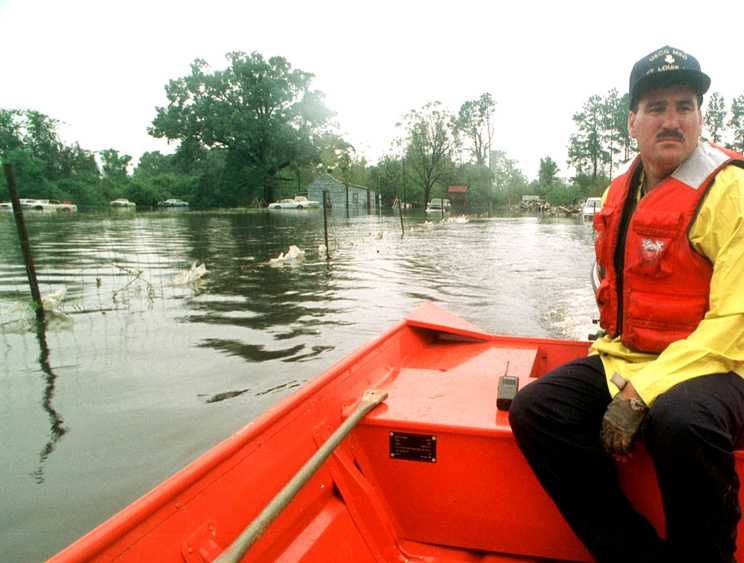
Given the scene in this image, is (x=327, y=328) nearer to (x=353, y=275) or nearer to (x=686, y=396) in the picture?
(x=353, y=275)

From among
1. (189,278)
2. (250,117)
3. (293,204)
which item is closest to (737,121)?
(293,204)

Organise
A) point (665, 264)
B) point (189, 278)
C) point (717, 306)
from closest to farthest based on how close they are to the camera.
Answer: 1. point (717, 306)
2. point (665, 264)
3. point (189, 278)

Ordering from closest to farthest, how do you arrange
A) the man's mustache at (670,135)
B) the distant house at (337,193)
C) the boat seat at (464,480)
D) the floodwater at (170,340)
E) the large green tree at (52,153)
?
the man's mustache at (670,135) → the boat seat at (464,480) → the floodwater at (170,340) → the large green tree at (52,153) → the distant house at (337,193)

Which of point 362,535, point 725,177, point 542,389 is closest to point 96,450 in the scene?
point 362,535

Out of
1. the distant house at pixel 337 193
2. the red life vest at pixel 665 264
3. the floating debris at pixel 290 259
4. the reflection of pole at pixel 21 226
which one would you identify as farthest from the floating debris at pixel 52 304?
the distant house at pixel 337 193

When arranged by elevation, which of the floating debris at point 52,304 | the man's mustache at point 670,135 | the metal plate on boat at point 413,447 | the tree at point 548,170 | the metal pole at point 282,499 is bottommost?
the floating debris at point 52,304

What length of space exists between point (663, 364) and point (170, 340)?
657cm

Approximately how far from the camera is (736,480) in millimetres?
1592

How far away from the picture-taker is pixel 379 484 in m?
2.23

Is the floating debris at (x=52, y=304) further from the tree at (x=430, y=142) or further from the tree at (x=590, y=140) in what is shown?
the tree at (x=590, y=140)

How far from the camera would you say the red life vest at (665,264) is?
1784 mm

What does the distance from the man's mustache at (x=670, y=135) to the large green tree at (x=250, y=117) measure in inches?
2244

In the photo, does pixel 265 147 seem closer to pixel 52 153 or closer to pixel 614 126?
pixel 52 153

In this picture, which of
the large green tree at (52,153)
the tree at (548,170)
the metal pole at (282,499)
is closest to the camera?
the metal pole at (282,499)
